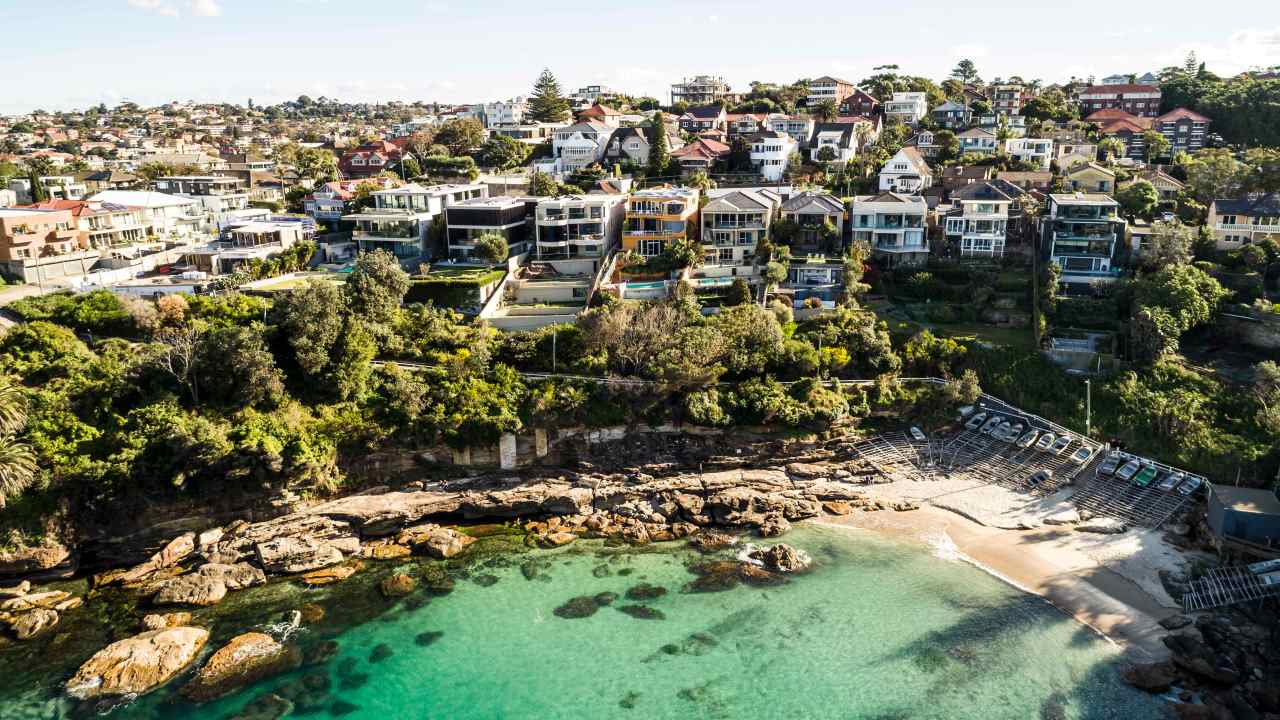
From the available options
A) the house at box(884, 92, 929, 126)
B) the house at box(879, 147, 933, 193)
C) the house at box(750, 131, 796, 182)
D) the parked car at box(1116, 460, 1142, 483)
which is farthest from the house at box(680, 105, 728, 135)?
the parked car at box(1116, 460, 1142, 483)

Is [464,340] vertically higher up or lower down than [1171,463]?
higher up

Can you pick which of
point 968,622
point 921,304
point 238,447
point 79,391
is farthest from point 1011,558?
point 79,391

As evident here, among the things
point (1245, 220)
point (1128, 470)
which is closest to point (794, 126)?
point (1245, 220)

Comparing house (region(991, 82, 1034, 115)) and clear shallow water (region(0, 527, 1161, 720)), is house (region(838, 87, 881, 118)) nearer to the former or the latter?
house (region(991, 82, 1034, 115))

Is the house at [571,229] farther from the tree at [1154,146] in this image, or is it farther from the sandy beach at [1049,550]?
the tree at [1154,146]

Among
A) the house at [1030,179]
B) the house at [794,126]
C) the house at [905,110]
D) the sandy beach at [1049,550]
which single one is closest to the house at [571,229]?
the sandy beach at [1049,550]

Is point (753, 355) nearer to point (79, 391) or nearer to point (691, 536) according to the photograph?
point (691, 536)
